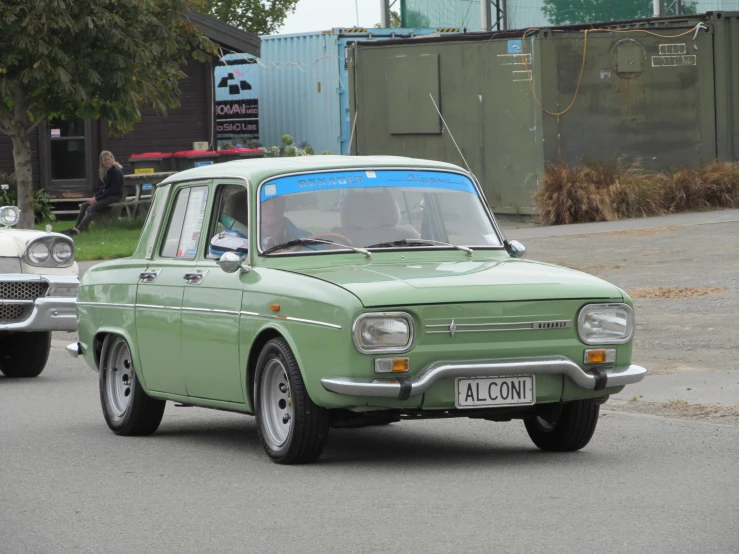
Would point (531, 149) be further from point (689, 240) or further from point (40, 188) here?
point (40, 188)

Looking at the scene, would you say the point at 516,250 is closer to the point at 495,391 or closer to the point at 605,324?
the point at 605,324

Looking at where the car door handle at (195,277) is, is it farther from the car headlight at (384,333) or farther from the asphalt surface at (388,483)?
the car headlight at (384,333)

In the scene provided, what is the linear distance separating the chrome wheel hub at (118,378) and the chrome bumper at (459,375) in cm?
246

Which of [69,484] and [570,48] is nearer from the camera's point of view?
[69,484]

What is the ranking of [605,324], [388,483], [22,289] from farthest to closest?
[22,289], [605,324], [388,483]

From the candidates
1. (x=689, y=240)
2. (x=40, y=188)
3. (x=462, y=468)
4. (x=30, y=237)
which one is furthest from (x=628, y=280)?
(x=40, y=188)

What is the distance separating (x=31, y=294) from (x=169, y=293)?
12.8 feet

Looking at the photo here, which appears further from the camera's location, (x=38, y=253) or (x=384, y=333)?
(x=38, y=253)

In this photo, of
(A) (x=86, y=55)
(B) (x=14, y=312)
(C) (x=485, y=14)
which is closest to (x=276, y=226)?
(B) (x=14, y=312)

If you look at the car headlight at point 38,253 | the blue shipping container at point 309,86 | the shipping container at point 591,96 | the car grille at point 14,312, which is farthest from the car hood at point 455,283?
the blue shipping container at point 309,86

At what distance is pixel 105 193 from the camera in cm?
2686

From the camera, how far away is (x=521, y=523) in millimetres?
6172

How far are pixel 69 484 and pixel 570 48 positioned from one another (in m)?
18.8

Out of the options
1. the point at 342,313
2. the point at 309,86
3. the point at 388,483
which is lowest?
the point at 388,483
